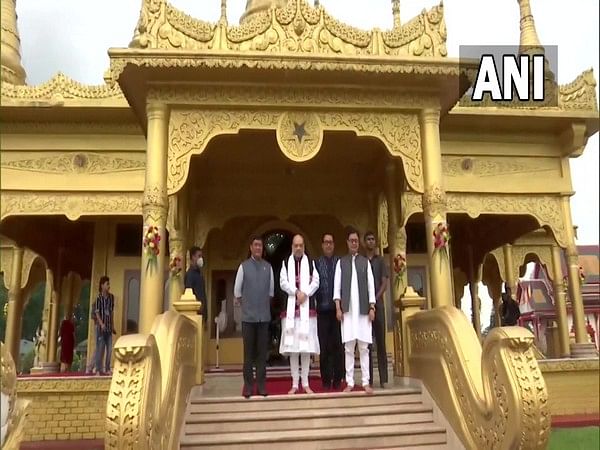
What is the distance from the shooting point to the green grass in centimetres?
691

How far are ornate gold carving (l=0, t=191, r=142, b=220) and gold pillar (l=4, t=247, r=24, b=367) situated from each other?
314 centimetres

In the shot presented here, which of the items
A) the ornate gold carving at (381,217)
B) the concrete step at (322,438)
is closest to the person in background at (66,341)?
the ornate gold carving at (381,217)

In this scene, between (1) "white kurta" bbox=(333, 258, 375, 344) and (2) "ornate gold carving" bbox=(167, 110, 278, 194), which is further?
(2) "ornate gold carving" bbox=(167, 110, 278, 194)

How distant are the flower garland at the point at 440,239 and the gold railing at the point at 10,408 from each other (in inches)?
197

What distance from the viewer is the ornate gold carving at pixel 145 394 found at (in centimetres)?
386

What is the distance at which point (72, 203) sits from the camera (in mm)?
10641

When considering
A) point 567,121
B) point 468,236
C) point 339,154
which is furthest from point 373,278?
point 468,236

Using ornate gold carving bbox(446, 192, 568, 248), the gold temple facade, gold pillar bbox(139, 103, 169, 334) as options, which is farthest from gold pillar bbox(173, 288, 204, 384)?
ornate gold carving bbox(446, 192, 568, 248)

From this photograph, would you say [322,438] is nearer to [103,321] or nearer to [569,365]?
[103,321]

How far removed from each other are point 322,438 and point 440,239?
3014mm

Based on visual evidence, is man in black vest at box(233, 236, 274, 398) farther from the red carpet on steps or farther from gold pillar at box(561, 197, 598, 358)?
gold pillar at box(561, 197, 598, 358)

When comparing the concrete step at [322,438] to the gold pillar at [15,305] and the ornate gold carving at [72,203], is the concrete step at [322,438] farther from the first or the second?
the gold pillar at [15,305]

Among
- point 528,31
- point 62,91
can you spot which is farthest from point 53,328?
point 528,31

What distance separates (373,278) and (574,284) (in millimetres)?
6564
